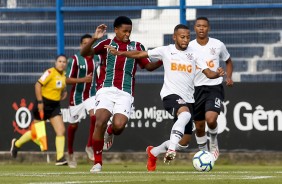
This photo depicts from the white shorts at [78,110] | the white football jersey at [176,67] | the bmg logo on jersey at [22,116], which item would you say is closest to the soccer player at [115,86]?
the white football jersey at [176,67]

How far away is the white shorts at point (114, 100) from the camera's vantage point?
16.3 m

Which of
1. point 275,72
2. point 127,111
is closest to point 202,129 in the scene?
point 127,111

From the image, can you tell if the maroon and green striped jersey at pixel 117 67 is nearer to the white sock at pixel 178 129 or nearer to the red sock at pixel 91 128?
the white sock at pixel 178 129

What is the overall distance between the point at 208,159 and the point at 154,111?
20.2 ft

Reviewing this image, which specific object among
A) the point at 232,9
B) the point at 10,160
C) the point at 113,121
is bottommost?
the point at 10,160

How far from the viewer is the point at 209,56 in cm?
1795

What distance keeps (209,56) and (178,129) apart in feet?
8.43

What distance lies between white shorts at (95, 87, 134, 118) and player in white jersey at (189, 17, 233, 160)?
195 centimetres

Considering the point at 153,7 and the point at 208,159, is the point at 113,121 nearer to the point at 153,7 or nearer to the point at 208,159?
the point at 208,159

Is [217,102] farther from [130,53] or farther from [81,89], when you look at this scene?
[81,89]

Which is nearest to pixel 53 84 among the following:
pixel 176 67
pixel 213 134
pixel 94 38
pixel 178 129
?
pixel 213 134

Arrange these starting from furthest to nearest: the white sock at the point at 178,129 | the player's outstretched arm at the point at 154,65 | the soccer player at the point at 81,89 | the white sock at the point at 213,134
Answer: the soccer player at the point at 81,89 → the white sock at the point at 213,134 → the player's outstretched arm at the point at 154,65 → the white sock at the point at 178,129

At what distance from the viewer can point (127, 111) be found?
53.9 ft

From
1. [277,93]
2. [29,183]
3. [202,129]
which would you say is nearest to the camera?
[29,183]
